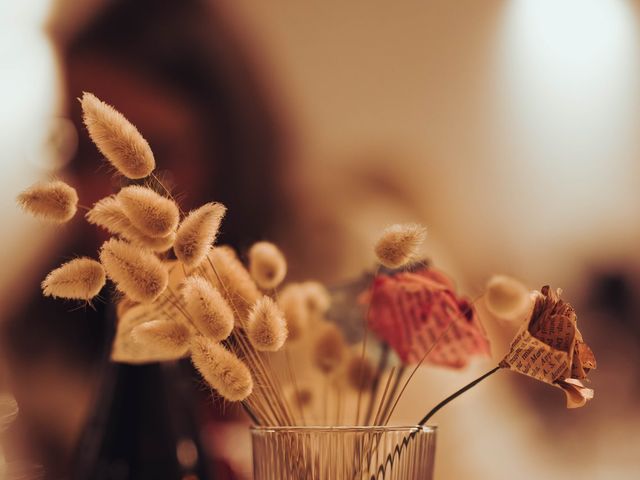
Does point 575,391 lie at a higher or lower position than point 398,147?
lower

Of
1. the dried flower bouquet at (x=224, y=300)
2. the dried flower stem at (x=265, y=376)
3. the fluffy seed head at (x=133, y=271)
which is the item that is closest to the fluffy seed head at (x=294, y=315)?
the dried flower bouquet at (x=224, y=300)

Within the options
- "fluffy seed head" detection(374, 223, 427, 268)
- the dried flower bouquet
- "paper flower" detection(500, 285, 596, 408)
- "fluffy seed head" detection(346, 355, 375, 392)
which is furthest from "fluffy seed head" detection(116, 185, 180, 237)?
"fluffy seed head" detection(346, 355, 375, 392)

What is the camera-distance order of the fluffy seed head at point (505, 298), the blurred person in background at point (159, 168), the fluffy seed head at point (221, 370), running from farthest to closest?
the blurred person in background at point (159, 168) → the fluffy seed head at point (505, 298) → the fluffy seed head at point (221, 370)

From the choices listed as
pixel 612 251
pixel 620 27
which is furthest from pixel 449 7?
pixel 612 251

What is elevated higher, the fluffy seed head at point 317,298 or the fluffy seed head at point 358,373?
the fluffy seed head at point 317,298

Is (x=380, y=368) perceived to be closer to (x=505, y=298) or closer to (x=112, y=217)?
(x=505, y=298)

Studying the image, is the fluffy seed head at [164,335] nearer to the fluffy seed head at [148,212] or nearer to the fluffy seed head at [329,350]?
the fluffy seed head at [148,212]

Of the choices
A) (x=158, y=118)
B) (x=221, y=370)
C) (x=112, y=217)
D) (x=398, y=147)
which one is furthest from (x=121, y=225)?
(x=398, y=147)

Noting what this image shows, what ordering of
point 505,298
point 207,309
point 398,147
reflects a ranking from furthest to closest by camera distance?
1. point 398,147
2. point 505,298
3. point 207,309
